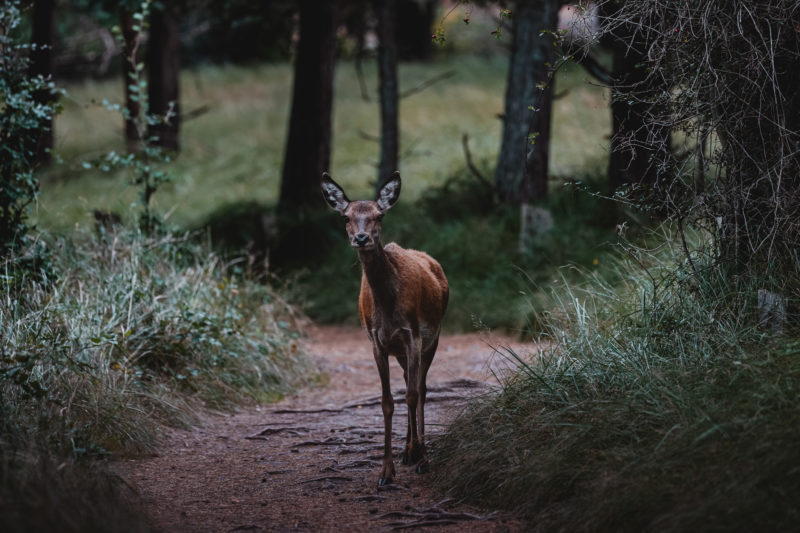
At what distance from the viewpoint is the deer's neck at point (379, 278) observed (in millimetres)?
6305

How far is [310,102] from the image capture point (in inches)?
603

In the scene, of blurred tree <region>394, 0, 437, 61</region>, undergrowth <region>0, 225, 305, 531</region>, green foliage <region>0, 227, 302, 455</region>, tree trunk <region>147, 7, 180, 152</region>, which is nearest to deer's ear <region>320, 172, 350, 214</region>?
undergrowth <region>0, 225, 305, 531</region>

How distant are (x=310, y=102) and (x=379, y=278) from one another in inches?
377

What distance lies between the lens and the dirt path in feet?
17.0

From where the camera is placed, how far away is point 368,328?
6.68 metres

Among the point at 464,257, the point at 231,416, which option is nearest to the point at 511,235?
the point at 464,257

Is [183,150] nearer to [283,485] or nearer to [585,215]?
[585,215]

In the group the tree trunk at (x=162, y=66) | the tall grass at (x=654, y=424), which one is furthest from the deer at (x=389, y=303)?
the tree trunk at (x=162, y=66)

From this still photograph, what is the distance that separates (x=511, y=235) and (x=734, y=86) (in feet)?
21.4

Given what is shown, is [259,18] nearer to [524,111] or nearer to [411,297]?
[524,111]

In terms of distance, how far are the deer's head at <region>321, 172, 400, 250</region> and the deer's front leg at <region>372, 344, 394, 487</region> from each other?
0.85m

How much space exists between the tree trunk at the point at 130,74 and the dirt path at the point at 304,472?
150 inches

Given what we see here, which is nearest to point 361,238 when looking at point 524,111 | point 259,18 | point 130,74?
point 130,74

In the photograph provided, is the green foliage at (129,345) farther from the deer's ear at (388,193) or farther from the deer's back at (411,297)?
the deer's ear at (388,193)
